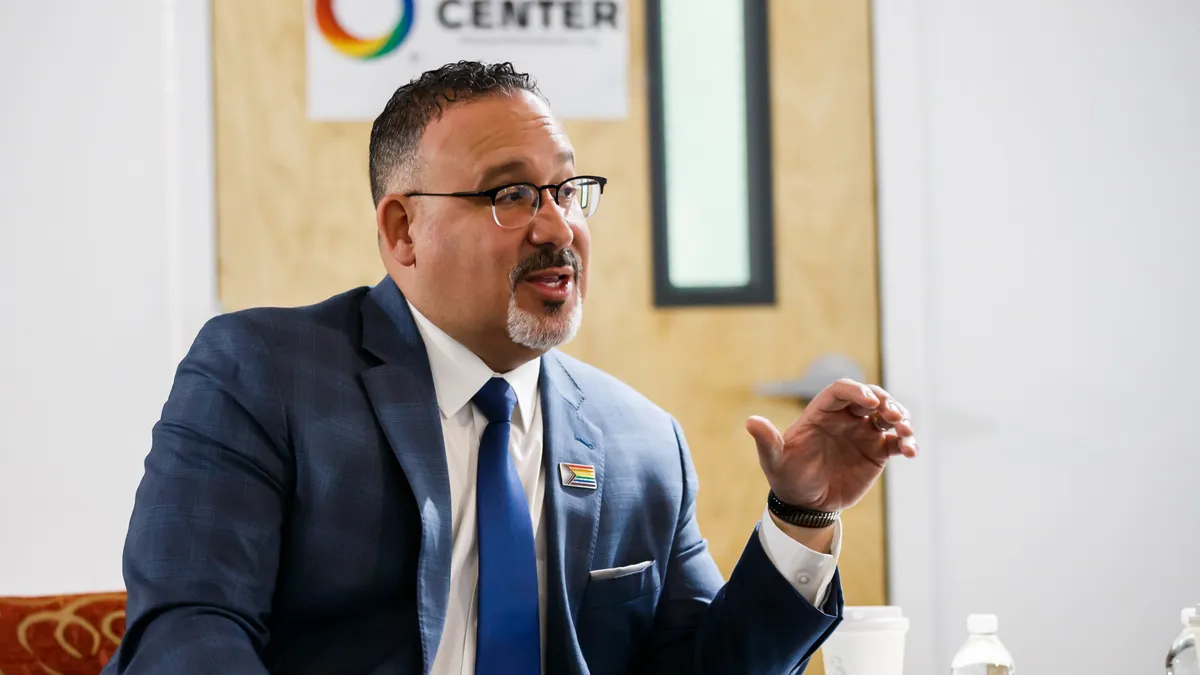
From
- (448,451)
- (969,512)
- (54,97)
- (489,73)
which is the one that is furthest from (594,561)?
(54,97)

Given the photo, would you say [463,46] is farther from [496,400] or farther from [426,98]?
[496,400]

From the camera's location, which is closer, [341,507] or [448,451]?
[341,507]

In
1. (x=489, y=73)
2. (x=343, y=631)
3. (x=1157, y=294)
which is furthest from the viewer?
(x=1157, y=294)

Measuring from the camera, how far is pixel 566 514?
1538 mm

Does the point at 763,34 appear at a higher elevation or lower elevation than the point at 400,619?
higher

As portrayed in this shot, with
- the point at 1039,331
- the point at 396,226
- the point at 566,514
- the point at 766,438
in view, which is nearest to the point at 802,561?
the point at 766,438

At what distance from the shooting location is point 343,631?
1.40 metres

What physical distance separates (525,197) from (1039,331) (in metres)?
1.61

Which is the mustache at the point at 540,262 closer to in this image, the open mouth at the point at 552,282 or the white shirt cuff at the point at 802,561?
the open mouth at the point at 552,282

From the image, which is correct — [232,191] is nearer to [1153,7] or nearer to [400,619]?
[400,619]

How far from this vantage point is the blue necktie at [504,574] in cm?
145

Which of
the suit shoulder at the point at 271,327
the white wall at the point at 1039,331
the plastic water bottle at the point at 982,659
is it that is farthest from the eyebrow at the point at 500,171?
the white wall at the point at 1039,331

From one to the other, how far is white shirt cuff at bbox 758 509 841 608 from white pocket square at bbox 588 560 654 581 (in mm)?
165

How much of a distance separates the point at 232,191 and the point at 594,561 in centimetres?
146
